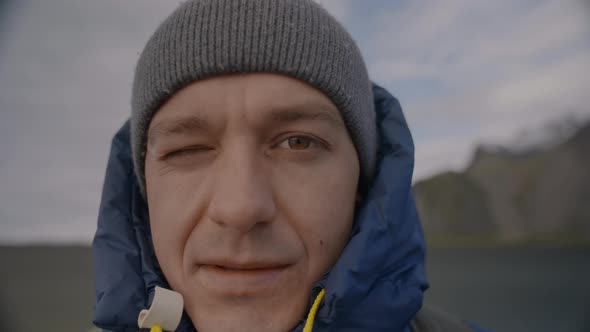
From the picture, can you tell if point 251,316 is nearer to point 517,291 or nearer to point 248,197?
point 248,197

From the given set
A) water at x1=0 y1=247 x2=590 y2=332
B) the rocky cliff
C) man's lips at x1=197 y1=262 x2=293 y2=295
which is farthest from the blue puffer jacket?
the rocky cliff

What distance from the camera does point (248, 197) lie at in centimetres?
118

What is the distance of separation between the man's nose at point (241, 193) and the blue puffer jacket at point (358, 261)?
35cm

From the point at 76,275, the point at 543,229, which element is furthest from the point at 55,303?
the point at 543,229

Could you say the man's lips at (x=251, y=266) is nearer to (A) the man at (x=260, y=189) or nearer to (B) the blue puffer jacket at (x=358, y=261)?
(A) the man at (x=260, y=189)

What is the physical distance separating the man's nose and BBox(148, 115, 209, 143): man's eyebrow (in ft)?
0.44

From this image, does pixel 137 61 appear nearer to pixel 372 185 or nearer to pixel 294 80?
pixel 294 80

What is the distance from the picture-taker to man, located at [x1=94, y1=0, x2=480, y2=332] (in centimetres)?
124

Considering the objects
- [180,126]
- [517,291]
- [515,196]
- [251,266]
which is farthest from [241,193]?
[515,196]

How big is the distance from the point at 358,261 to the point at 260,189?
0.43 metres

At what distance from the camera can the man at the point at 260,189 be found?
4.06 ft

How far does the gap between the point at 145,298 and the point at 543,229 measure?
123ft

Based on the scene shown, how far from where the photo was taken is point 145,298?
59.4 inches

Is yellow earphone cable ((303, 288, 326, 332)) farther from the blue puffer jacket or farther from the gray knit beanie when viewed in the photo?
the gray knit beanie
